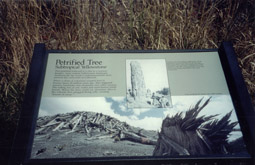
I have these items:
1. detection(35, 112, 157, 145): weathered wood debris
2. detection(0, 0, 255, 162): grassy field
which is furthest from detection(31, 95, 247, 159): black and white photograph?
detection(0, 0, 255, 162): grassy field

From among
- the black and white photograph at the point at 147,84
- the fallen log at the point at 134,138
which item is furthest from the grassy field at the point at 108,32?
the fallen log at the point at 134,138

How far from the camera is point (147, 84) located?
56.3 inches

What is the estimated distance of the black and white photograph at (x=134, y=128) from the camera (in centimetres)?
116

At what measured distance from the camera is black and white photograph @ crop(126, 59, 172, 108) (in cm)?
134

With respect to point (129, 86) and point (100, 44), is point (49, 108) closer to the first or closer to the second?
point (129, 86)

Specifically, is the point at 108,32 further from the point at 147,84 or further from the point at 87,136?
the point at 87,136

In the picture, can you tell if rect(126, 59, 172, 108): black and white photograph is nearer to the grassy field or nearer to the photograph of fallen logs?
the photograph of fallen logs

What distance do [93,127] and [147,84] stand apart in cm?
41

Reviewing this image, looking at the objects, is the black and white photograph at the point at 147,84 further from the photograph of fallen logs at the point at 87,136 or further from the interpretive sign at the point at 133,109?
the photograph of fallen logs at the point at 87,136

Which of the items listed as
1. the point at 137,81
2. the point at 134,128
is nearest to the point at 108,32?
the point at 137,81

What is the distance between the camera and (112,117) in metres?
1.27

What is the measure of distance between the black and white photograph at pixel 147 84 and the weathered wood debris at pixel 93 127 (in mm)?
150

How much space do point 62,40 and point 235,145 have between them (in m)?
1.94

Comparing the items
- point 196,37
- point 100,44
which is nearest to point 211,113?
point 196,37
